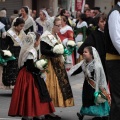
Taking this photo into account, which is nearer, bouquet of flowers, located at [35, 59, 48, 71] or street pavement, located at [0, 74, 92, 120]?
bouquet of flowers, located at [35, 59, 48, 71]

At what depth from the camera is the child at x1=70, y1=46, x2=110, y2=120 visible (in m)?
8.24

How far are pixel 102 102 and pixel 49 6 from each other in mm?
20911

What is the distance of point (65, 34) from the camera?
1402 cm

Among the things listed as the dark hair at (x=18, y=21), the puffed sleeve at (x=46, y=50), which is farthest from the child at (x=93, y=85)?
the dark hair at (x=18, y=21)

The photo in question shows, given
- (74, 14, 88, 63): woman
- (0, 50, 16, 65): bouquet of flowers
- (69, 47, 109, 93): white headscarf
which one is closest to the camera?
(69, 47, 109, 93): white headscarf

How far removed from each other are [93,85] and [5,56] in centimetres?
280

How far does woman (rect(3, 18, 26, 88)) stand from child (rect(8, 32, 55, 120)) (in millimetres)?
2339

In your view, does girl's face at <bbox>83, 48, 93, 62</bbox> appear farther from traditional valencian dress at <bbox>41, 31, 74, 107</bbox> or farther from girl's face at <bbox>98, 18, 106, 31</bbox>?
girl's face at <bbox>98, 18, 106, 31</bbox>

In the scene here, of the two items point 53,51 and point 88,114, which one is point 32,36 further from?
point 88,114

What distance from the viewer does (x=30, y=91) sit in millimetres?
8047

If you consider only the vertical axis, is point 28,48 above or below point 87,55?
above

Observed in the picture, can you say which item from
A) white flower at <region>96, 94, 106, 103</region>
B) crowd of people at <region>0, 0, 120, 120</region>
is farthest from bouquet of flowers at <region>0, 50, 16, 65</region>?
white flower at <region>96, 94, 106, 103</region>

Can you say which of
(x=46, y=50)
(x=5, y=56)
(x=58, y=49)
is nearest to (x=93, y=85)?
(x=58, y=49)

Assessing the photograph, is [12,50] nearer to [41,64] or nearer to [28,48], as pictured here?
[28,48]
